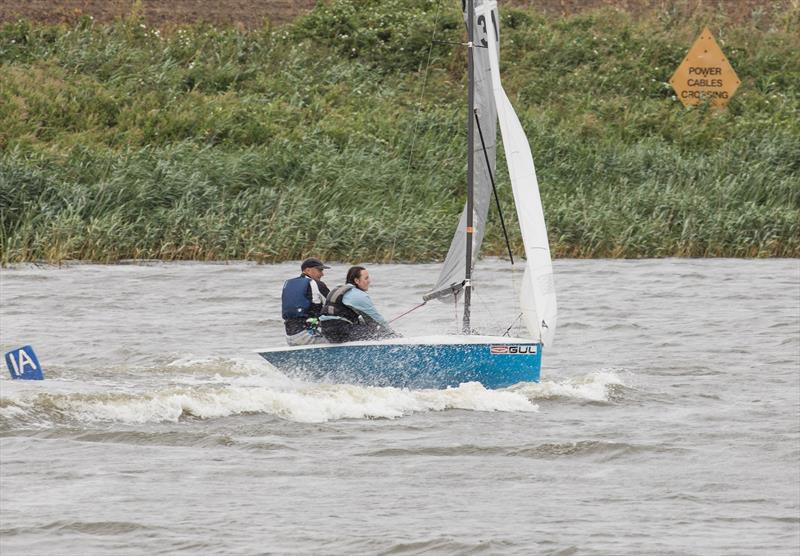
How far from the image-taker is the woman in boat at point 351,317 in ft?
46.3

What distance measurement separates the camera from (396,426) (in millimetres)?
12562

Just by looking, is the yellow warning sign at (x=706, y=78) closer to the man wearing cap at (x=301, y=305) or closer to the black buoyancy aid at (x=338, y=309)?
the man wearing cap at (x=301, y=305)

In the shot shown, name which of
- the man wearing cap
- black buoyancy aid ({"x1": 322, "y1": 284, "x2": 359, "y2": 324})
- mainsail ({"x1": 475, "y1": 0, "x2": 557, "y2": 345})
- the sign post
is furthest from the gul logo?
the sign post

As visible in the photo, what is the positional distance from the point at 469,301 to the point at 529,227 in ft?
2.93

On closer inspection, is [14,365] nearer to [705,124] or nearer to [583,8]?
[705,124]

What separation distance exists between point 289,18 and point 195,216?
12837mm

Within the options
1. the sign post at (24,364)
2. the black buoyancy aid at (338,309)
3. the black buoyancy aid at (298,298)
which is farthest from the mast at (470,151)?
the sign post at (24,364)

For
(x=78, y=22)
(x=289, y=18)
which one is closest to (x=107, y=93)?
(x=78, y=22)

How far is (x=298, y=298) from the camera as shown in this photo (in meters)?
14.5

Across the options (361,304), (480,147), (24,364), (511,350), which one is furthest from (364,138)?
(24,364)

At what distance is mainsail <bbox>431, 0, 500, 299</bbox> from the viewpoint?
48.1ft

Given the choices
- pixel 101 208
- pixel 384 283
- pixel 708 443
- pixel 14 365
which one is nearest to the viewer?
pixel 708 443

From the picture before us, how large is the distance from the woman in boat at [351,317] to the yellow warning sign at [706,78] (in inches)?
814

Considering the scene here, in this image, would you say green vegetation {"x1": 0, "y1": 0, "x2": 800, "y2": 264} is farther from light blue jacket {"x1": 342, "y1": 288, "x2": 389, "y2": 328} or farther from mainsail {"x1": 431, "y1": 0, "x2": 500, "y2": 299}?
light blue jacket {"x1": 342, "y1": 288, "x2": 389, "y2": 328}
